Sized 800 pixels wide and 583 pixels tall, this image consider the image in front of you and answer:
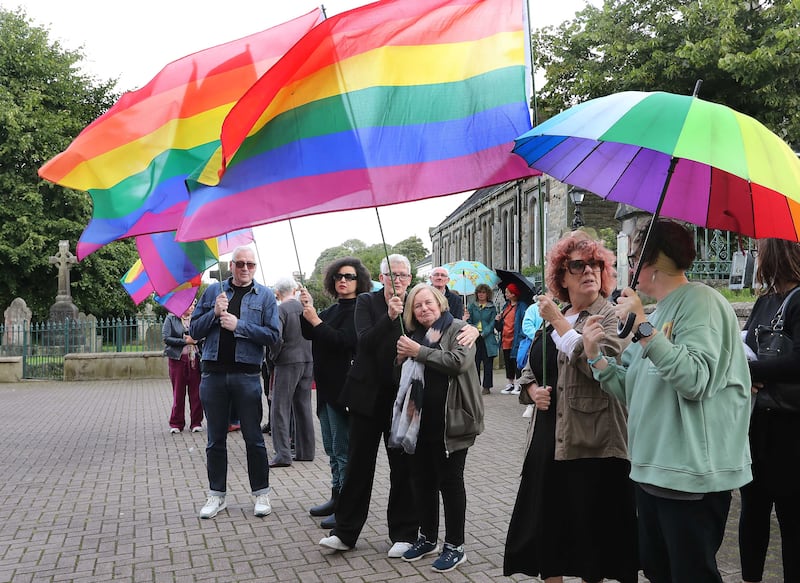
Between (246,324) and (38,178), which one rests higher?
(38,178)

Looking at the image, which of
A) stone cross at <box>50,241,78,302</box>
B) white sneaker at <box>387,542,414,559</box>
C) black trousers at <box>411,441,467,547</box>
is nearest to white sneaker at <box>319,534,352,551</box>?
white sneaker at <box>387,542,414,559</box>

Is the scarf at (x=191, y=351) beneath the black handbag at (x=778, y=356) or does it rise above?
beneath

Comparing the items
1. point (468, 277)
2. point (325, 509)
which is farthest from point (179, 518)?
point (468, 277)

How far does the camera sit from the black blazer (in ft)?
16.5

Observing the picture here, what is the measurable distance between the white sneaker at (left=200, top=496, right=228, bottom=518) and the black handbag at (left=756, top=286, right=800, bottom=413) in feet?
13.6

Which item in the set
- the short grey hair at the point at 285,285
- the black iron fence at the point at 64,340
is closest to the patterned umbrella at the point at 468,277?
the short grey hair at the point at 285,285

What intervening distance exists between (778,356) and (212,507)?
4.32 metres

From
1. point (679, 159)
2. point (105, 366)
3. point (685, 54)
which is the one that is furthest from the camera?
point (685, 54)

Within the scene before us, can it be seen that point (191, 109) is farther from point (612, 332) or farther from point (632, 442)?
point (632, 442)

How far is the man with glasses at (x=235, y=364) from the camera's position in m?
5.87

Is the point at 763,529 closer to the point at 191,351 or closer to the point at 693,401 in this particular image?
the point at 693,401

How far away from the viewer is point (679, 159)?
3.66 meters

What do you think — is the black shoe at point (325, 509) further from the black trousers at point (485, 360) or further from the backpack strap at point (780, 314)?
the black trousers at point (485, 360)

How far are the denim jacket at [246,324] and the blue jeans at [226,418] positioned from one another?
0.60 feet
